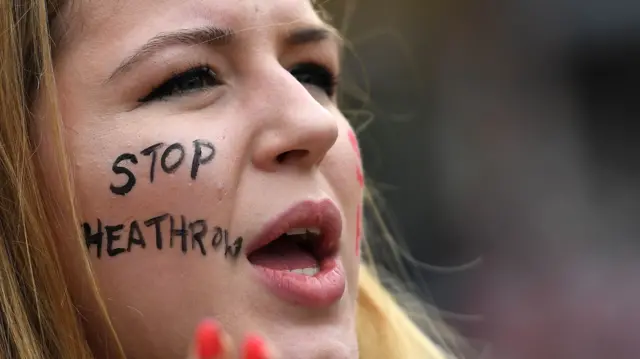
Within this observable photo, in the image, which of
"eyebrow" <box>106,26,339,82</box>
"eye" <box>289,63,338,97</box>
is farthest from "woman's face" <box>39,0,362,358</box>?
"eye" <box>289,63,338,97</box>

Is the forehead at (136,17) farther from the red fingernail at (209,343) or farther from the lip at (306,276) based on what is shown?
the red fingernail at (209,343)

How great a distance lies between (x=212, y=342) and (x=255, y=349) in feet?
0.16

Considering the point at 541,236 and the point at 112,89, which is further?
the point at 541,236

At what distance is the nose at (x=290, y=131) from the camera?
87 centimetres

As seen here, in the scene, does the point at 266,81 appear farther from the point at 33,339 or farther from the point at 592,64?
the point at 592,64

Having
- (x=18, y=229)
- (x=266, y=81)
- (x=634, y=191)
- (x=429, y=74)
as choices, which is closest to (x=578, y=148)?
(x=634, y=191)

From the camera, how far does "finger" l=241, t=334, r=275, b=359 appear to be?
32.5 inches

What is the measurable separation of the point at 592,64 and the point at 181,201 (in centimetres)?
276

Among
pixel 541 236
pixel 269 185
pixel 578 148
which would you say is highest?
pixel 269 185

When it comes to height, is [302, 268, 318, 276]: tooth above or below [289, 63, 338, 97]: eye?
below

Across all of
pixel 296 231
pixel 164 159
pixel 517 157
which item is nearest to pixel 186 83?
pixel 164 159

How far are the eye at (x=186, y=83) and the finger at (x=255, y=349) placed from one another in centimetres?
30

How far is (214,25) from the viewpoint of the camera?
88cm

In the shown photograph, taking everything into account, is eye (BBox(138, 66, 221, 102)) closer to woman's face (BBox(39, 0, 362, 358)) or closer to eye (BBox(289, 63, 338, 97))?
woman's face (BBox(39, 0, 362, 358))
